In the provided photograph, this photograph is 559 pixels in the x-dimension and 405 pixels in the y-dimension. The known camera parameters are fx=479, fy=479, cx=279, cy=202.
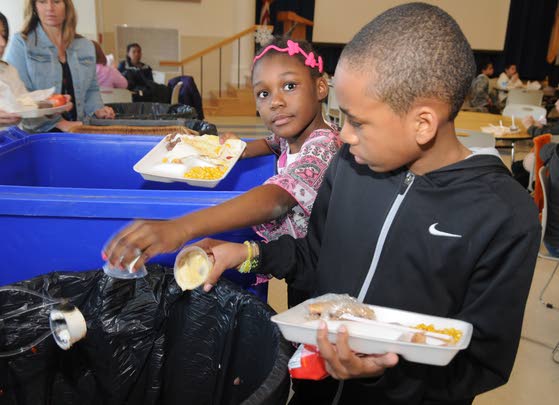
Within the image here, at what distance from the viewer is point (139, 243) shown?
2.39 feet

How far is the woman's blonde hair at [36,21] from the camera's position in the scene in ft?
6.74

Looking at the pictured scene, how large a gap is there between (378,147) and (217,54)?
8.45 metres

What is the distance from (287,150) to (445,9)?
9.82 m

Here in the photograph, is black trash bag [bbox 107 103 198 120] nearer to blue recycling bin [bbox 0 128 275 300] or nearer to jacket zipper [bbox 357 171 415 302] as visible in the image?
blue recycling bin [bbox 0 128 275 300]

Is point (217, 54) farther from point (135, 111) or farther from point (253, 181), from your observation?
point (253, 181)

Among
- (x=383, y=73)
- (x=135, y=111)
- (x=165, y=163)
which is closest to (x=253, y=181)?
(x=165, y=163)

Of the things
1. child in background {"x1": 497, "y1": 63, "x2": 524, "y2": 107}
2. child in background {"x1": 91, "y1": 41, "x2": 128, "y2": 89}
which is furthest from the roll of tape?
child in background {"x1": 497, "y1": 63, "x2": 524, "y2": 107}

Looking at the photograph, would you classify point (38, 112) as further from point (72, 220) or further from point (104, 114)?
point (72, 220)

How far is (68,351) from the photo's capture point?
3.46ft

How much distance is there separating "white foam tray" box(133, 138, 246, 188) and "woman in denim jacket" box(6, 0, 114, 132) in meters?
0.72

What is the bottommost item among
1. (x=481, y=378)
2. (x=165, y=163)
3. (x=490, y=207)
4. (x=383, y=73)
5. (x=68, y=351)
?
(x=68, y=351)

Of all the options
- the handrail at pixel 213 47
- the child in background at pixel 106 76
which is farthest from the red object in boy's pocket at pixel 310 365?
the handrail at pixel 213 47

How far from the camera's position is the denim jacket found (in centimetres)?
204

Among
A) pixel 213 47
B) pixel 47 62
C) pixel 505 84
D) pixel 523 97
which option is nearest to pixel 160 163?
pixel 47 62
